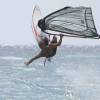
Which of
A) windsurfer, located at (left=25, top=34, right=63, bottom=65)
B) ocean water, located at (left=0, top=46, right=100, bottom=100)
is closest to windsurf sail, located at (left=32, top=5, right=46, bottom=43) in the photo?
windsurfer, located at (left=25, top=34, right=63, bottom=65)

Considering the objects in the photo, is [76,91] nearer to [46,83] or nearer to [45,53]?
[46,83]

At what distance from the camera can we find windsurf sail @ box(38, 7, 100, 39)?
847 centimetres

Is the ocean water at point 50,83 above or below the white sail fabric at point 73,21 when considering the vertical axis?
below

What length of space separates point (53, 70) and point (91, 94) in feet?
142

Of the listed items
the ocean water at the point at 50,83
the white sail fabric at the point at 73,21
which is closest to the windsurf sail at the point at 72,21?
the white sail fabric at the point at 73,21

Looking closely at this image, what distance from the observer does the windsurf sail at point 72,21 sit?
847cm

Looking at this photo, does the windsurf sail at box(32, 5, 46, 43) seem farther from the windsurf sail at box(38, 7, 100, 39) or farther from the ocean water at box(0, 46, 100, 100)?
the ocean water at box(0, 46, 100, 100)

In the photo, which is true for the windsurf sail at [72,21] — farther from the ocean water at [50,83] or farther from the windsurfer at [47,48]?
the ocean water at [50,83]

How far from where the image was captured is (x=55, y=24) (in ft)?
28.2

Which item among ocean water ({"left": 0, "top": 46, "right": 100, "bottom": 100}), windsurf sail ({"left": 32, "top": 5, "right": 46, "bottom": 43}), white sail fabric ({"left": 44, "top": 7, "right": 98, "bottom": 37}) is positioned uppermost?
white sail fabric ({"left": 44, "top": 7, "right": 98, "bottom": 37})

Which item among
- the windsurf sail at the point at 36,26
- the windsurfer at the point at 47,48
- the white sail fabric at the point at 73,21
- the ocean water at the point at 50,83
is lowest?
the ocean water at the point at 50,83

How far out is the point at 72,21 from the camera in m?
8.55

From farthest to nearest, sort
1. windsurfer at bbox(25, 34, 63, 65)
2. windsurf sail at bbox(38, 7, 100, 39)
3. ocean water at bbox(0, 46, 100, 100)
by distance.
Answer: ocean water at bbox(0, 46, 100, 100) < windsurfer at bbox(25, 34, 63, 65) < windsurf sail at bbox(38, 7, 100, 39)

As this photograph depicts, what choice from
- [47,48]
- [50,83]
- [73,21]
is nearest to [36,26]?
[47,48]
